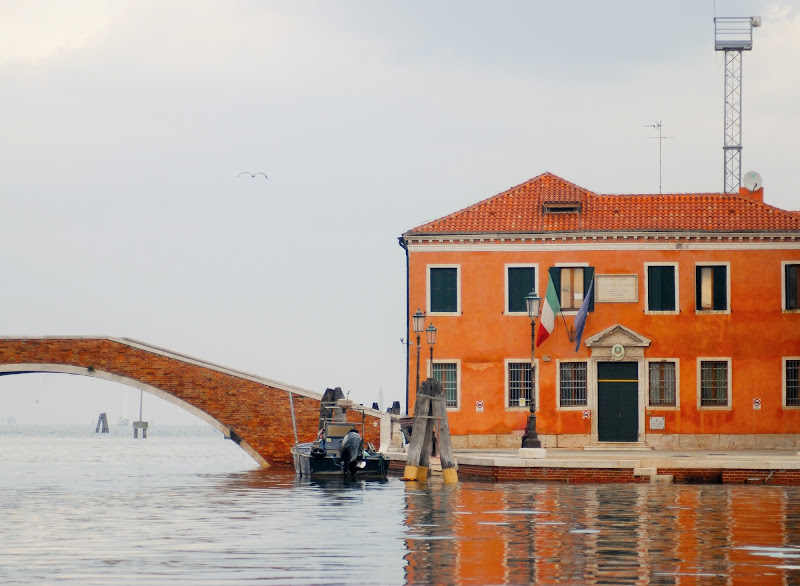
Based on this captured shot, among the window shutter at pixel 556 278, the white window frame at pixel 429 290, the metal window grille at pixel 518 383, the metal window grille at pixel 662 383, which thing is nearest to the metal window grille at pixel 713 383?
the metal window grille at pixel 662 383

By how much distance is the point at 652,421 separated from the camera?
132 ft

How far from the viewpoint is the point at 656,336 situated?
40.7m

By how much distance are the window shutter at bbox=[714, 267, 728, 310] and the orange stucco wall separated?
0.20 metres

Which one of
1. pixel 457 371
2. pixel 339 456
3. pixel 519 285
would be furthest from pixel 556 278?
pixel 339 456

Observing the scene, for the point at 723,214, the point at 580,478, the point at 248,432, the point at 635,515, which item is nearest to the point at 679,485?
the point at 580,478

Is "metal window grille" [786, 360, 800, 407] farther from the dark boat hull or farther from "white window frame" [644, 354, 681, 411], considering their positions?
the dark boat hull

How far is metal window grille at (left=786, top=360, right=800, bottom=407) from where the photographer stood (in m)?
40.5

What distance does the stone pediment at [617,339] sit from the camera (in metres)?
40.4

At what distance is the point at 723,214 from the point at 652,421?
267 inches

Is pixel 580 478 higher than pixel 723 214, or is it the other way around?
pixel 723 214

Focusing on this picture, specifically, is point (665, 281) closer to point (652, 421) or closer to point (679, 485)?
point (652, 421)

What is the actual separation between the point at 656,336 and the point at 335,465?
11463mm

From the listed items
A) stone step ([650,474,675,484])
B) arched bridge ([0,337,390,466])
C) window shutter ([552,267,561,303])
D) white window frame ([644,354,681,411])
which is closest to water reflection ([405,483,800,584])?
stone step ([650,474,675,484])

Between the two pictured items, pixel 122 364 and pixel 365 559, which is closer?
pixel 365 559
